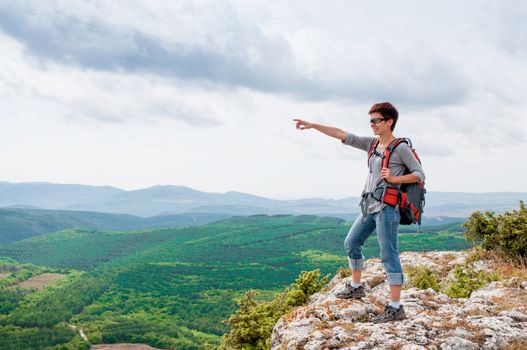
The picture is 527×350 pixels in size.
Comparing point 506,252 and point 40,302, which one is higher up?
point 506,252

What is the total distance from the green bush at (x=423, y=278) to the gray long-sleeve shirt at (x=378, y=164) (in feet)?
18.4

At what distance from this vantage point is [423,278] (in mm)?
11688

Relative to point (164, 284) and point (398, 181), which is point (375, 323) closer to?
point (398, 181)

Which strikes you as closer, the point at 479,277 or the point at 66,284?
the point at 479,277

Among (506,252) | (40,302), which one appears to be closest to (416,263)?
(506,252)

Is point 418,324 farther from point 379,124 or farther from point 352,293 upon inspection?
point 379,124

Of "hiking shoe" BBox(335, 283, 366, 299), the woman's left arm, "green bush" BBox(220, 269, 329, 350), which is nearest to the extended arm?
the woman's left arm

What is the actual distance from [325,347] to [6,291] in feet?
681

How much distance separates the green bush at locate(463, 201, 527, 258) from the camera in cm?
1238

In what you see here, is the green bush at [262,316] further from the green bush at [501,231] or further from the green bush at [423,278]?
the green bush at [501,231]

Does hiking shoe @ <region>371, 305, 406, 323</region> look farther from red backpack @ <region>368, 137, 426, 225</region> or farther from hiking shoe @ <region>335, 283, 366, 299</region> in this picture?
red backpack @ <region>368, 137, 426, 225</region>

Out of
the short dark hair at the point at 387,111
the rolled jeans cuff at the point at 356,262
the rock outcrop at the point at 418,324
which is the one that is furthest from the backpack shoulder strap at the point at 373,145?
the rock outcrop at the point at 418,324

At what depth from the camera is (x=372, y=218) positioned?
7.16 m

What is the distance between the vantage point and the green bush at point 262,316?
46.5 ft
